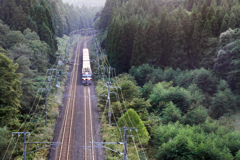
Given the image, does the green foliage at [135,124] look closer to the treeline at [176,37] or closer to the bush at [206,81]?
the bush at [206,81]

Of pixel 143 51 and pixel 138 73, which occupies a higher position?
pixel 143 51

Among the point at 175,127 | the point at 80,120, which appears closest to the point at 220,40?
the point at 175,127

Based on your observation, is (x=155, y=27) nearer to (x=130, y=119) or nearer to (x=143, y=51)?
(x=143, y=51)

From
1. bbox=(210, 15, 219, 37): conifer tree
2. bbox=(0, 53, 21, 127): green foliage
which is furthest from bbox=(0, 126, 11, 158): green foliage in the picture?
bbox=(210, 15, 219, 37): conifer tree

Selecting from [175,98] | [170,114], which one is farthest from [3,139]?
[175,98]

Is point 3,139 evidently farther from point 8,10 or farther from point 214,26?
point 8,10

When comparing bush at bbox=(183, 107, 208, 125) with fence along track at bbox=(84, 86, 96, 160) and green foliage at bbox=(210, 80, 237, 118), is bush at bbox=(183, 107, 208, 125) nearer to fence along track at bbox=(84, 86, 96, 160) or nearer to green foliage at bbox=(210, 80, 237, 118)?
green foliage at bbox=(210, 80, 237, 118)
